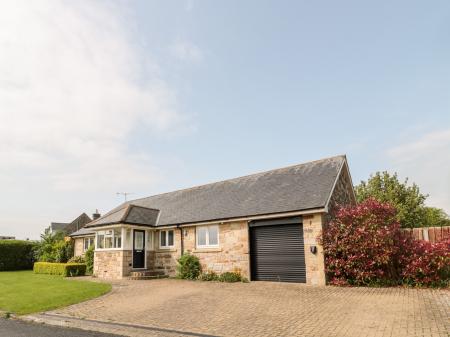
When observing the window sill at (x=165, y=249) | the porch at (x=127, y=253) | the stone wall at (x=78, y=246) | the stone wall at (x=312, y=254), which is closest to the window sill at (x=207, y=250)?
the window sill at (x=165, y=249)

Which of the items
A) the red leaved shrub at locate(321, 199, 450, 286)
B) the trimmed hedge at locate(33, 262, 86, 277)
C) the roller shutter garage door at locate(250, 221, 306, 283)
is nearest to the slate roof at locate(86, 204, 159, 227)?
the trimmed hedge at locate(33, 262, 86, 277)

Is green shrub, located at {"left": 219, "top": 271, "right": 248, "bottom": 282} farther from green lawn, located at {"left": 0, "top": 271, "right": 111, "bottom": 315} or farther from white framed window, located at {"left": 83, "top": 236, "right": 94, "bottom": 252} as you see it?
white framed window, located at {"left": 83, "top": 236, "right": 94, "bottom": 252}

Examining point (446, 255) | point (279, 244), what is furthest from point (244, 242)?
point (446, 255)

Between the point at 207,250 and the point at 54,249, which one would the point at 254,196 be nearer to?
the point at 207,250

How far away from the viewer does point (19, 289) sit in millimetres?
16109

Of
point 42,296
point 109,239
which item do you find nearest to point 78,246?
point 109,239

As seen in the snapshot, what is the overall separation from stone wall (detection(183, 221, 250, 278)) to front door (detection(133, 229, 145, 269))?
13.5 ft

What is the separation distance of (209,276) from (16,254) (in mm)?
23704

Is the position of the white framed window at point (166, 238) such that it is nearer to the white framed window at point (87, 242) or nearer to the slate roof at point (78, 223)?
the white framed window at point (87, 242)

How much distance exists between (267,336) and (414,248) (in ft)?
31.5

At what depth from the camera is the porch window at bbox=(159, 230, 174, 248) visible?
71.3 feet

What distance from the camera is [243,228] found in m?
17.9

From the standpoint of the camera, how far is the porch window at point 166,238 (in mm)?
21734

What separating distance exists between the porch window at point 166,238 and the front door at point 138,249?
114 cm
